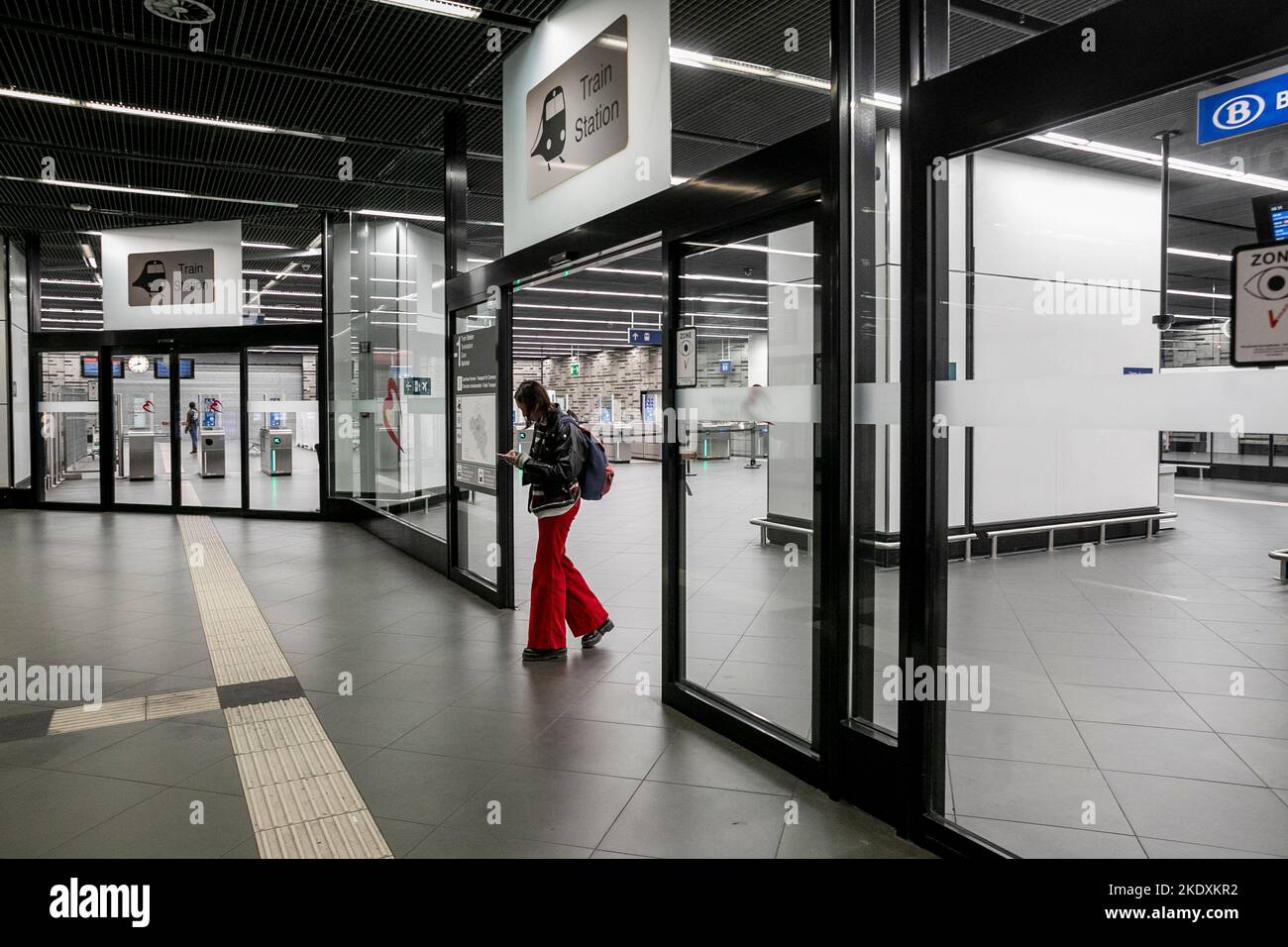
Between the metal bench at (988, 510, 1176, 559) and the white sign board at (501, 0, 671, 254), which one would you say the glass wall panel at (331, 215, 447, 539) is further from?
the metal bench at (988, 510, 1176, 559)

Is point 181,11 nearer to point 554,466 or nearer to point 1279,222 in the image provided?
point 554,466

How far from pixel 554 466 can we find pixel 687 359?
1.17 meters

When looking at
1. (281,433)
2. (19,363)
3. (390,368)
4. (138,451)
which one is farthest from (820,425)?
(281,433)

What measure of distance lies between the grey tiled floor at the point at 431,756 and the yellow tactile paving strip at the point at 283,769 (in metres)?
0.06

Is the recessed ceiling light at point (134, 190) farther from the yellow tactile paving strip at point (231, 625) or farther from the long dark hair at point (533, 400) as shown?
the long dark hair at point (533, 400)

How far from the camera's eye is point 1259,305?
1860mm

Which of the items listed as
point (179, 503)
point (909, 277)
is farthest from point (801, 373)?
point (179, 503)

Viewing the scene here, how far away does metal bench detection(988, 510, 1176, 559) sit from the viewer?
298 inches

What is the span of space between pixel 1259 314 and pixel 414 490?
767cm

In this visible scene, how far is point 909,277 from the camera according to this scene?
2.70 m
